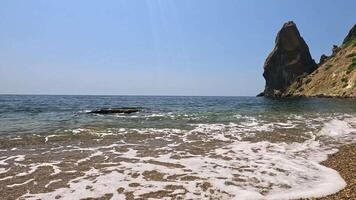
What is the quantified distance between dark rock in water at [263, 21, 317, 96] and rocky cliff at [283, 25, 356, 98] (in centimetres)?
654

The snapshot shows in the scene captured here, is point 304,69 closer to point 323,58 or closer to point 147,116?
point 323,58

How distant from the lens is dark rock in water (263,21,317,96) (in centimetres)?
11662

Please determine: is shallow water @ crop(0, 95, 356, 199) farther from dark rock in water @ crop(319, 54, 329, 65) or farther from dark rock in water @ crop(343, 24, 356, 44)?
Answer: dark rock in water @ crop(343, 24, 356, 44)

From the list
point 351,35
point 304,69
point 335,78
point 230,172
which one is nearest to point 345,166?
point 230,172

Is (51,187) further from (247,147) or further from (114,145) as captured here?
(247,147)

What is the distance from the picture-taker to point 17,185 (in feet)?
28.5

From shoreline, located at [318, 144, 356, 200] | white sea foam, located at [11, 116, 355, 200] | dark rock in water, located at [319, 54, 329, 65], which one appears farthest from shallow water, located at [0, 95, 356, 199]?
dark rock in water, located at [319, 54, 329, 65]

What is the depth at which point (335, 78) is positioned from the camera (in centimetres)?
8244

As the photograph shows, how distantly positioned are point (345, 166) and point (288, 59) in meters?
117

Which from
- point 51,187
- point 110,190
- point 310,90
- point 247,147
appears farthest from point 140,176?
point 310,90

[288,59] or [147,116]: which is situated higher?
[288,59]

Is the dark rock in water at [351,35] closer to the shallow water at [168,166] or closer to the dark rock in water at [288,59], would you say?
the dark rock in water at [288,59]

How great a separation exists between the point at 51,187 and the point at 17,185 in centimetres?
107

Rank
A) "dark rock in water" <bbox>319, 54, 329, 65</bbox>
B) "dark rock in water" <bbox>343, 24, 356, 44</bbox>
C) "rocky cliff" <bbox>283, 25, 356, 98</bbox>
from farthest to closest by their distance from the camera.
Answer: "dark rock in water" <bbox>319, 54, 329, 65</bbox>, "dark rock in water" <bbox>343, 24, 356, 44</bbox>, "rocky cliff" <bbox>283, 25, 356, 98</bbox>
